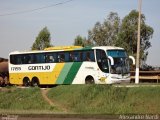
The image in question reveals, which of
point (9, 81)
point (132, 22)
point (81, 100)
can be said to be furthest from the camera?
point (132, 22)

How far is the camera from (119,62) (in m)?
31.3

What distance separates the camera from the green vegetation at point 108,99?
2241 centimetres

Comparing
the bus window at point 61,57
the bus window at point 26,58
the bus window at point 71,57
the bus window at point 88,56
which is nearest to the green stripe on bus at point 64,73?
the bus window at point 71,57

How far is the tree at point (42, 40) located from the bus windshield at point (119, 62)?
2565 cm

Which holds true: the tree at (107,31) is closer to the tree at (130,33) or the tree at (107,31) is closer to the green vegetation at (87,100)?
the tree at (130,33)

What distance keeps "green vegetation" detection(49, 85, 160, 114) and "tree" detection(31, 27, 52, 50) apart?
29.3 metres

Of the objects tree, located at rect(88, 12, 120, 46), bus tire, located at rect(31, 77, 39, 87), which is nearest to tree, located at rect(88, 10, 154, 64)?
tree, located at rect(88, 12, 120, 46)

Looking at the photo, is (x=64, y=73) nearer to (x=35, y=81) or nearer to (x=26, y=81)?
(x=35, y=81)

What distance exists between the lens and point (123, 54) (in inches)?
1252

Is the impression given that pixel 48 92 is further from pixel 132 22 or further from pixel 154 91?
pixel 132 22

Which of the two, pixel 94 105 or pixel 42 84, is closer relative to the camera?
pixel 94 105

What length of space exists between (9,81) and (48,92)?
33.2 feet

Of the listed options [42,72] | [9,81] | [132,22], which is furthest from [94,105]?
[132,22]

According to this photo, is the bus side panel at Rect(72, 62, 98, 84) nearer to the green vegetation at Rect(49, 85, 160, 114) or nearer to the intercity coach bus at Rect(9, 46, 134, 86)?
the intercity coach bus at Rect(9, 46, 134, 86)
